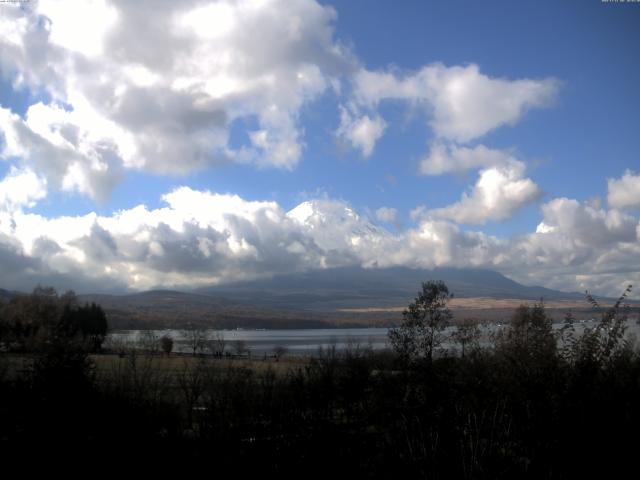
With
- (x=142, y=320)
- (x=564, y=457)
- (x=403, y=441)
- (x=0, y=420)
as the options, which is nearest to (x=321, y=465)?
(x=403, y=441)

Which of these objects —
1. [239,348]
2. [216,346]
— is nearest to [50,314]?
[239,348]

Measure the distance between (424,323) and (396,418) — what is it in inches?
839

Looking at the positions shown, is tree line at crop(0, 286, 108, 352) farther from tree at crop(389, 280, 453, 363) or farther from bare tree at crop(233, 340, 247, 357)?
tree at crop(389, 280, 453, 363)

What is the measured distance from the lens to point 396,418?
12297 millimetres

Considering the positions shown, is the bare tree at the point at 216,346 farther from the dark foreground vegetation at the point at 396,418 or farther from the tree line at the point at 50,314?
the dark foreground vegetation at the point at 396,418

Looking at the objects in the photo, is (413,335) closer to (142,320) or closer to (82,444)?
(82,444)

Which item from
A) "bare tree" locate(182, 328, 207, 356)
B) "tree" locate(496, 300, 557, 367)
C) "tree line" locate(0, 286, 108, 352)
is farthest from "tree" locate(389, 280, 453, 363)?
"bare tree" locate(182, 328, 207, 356)

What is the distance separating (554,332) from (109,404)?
34.6 feet

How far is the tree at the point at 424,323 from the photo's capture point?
99.4ft

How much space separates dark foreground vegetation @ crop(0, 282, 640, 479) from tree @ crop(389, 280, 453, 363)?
45.3 ft

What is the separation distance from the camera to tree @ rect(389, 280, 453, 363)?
→ 3030cm

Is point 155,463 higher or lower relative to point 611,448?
lower

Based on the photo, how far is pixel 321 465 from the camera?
9.97 meters

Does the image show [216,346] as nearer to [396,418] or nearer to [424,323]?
[424,323]
